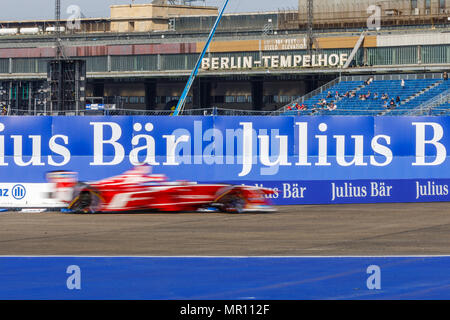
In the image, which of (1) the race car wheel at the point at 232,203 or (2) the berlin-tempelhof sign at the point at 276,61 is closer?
(1) the race car wheel at the point at 232,203

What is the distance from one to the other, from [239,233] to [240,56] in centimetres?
6540

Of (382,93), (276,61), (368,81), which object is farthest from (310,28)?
(382,93)

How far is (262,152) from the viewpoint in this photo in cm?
2519

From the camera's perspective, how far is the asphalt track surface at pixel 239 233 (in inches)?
590

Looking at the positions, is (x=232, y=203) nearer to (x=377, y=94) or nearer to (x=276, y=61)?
(x=377, y=94)

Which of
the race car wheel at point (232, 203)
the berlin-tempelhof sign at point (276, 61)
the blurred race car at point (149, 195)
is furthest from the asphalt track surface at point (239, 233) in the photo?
the berlin-tempelhof sign at point (276, 61)

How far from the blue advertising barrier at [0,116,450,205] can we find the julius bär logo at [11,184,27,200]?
229mm

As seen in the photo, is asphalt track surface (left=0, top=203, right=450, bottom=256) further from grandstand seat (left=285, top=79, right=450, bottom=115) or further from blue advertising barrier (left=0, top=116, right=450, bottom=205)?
grandstand seat (left=285, top=79, right=450, bottom=115)

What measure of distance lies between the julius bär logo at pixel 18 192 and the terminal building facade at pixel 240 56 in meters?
48.9

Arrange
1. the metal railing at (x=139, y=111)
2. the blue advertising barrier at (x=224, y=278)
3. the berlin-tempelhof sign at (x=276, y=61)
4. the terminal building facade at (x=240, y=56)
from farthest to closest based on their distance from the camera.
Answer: the berlin-tempelhof sign at (x=276, y=61), the terminal building facade at (x=240, y=56), the metal railing at (x=139, y=111), the blue advertising barrier at (x=224, y=278)

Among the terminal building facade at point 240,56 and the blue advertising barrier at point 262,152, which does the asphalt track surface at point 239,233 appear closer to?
the blue advertising barrier at point 262,152

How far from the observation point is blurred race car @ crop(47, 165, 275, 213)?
75.6 feet

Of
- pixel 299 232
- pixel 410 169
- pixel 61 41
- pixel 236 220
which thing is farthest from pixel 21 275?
pixel 61 41

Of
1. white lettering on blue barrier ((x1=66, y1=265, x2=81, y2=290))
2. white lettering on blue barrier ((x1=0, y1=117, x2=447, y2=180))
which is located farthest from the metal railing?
white lettering on blue barrier ((x1=66, y1=265, x2=81, y2=290))
